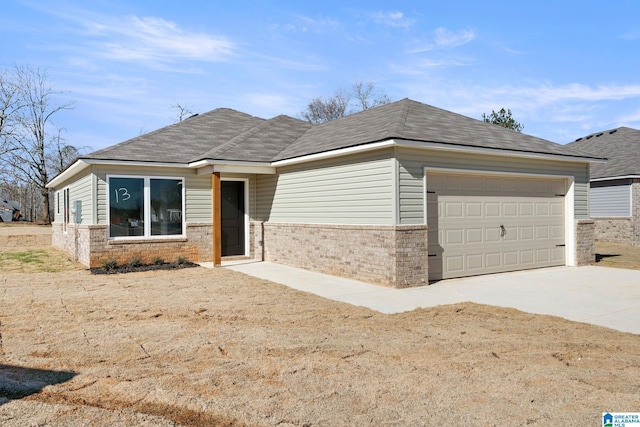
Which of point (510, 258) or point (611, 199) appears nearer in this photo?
point (510, 258)

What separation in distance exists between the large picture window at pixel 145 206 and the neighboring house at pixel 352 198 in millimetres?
29

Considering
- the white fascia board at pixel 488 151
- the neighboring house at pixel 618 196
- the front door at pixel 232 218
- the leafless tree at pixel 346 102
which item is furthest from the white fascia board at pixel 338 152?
the leafless tree at pixel 346 102

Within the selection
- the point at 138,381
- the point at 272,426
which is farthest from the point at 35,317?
the point at 272,426

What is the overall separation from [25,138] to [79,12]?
104 feet

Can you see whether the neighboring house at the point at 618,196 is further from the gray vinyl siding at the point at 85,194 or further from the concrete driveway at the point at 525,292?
the gray vinyl siding at the point at 85,194

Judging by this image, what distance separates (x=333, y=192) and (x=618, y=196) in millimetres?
15764

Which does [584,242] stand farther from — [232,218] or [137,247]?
[137,247]

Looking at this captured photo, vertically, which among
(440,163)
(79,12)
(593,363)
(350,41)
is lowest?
(593,363)

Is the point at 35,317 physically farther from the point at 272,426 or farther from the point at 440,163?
the point at 440,163

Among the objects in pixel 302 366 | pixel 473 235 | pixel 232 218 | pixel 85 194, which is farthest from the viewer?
pixel 232 218

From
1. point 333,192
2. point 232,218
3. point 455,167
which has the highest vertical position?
point 455,167

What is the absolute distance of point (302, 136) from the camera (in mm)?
15273

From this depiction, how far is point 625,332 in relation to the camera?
19.4ft

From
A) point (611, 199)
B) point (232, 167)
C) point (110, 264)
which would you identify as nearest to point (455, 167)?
point (232, 167)
